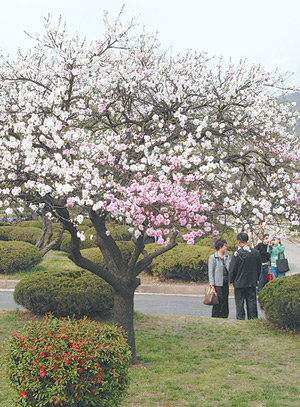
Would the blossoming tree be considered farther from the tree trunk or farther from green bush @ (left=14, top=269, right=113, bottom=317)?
green bush @ (left=14, top=269, right=113, bottom=317)

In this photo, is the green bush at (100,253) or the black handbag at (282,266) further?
the green bush at (100,253)

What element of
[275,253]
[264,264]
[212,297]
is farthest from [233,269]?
[275,253]

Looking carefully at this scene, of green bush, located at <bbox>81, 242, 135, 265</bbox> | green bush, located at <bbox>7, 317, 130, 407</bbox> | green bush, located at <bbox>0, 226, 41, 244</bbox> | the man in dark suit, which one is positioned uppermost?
green bush, located at <bbox>0, 226, 41, 244</bbox>

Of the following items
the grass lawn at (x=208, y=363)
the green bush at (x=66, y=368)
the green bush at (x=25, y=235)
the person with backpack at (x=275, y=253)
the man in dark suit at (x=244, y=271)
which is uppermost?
the green bush at (x=25, y=235)

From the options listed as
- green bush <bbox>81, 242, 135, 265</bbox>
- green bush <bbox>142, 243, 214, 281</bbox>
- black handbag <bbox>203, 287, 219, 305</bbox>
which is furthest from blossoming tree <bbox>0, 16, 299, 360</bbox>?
green bush <bbox>81, 242, 135, 265</bbox>

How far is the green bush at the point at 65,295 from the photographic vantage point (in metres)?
8.48

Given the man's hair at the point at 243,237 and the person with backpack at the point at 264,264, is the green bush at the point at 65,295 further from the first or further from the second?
the person with backpack at the point at 264,264

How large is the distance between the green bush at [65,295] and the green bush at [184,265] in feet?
18.0

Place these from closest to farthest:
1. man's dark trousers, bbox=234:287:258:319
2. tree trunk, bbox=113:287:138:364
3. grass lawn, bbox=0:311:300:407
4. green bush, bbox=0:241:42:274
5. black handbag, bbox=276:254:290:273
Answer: grass lawn, bbox=0:311:300:407, tree trunk, bbox=113:287:138:364, man's dark trousers, bbox=234:287:258:319, black handbag, bbox=276:254:290:273, green bush, bbox=0:241:42:274

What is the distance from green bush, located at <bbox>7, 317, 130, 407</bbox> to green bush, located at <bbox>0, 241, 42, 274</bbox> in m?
10.9

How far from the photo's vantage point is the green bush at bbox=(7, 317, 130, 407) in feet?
12.5

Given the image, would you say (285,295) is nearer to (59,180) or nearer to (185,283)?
(59,180)

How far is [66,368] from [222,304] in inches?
244

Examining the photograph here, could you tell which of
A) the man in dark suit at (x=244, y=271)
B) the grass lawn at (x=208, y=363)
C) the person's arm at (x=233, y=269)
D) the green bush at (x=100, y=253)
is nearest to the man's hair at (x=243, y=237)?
the man in dark suit at (x=244, y=271)
